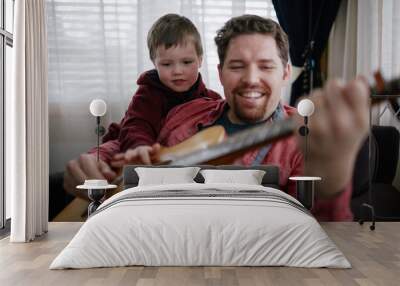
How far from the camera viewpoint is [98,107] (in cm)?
656

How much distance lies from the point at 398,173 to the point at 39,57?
4.31 meters

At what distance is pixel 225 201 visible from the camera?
4.52 m

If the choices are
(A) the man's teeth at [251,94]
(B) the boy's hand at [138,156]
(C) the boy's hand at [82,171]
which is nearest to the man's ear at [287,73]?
(A) the man's teeth at [251,94]

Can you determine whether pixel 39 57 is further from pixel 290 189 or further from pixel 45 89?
pixel 290 189

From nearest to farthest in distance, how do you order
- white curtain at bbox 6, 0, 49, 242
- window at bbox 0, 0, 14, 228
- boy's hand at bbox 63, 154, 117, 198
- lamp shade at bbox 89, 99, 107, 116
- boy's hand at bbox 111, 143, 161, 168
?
white curtain at bbox 6, 0, 49, 242, window at bbox 0, 0, 14, 228, lamp shade at bbox 89, 99, 107, 116, boy's hand at bbox 111, 143, 161, 168, boy's hand at bbox 63, 154, 117, 198

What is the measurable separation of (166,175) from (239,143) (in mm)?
1036

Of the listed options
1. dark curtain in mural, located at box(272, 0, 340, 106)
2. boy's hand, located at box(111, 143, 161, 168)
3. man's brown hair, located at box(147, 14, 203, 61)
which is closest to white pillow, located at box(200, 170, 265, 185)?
boy's hand, located at box(111, 143, 161, 168)

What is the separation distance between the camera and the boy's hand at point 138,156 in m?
6.69

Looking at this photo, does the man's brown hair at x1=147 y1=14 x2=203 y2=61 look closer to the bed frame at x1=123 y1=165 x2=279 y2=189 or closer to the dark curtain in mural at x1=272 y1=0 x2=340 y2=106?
the dark curtain in mural at x1=272 y1=0 x2=340 y2=106

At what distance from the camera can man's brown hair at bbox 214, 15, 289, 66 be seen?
6.77 meters

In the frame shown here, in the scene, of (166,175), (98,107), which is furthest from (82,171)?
(166,175)

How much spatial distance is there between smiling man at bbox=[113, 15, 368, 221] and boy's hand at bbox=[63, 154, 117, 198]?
37 centimetres

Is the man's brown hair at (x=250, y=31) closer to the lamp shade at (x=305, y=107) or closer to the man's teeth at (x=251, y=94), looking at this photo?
the man's teeth at (x=251, y=94)

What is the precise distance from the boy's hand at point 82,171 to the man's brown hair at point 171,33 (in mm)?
1448
